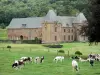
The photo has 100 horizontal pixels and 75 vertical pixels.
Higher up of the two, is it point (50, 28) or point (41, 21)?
point (41, 21)

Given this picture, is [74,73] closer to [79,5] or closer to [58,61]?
[58,61]

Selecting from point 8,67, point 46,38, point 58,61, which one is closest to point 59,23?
point 46,38

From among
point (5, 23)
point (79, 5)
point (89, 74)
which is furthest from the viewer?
point (79, 5)

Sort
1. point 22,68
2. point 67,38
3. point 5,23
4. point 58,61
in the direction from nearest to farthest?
point 22,68
point 58,61
point 67,38
point 5,23

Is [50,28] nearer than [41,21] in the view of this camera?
Yes

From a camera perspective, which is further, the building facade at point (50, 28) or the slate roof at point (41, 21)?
the slate roof at point (41, 21)

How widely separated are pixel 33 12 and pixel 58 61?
10279 centimetres

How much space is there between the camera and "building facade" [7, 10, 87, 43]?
313ft

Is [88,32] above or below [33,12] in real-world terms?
below

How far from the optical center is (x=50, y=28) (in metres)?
95.5

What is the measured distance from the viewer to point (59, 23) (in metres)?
96.9

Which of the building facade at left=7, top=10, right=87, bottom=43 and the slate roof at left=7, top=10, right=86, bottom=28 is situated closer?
the building facade at left=7, top=10, right=87, bottom=43

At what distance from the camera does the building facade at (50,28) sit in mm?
95438

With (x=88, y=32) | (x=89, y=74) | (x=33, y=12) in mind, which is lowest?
(x=89, y=74)
